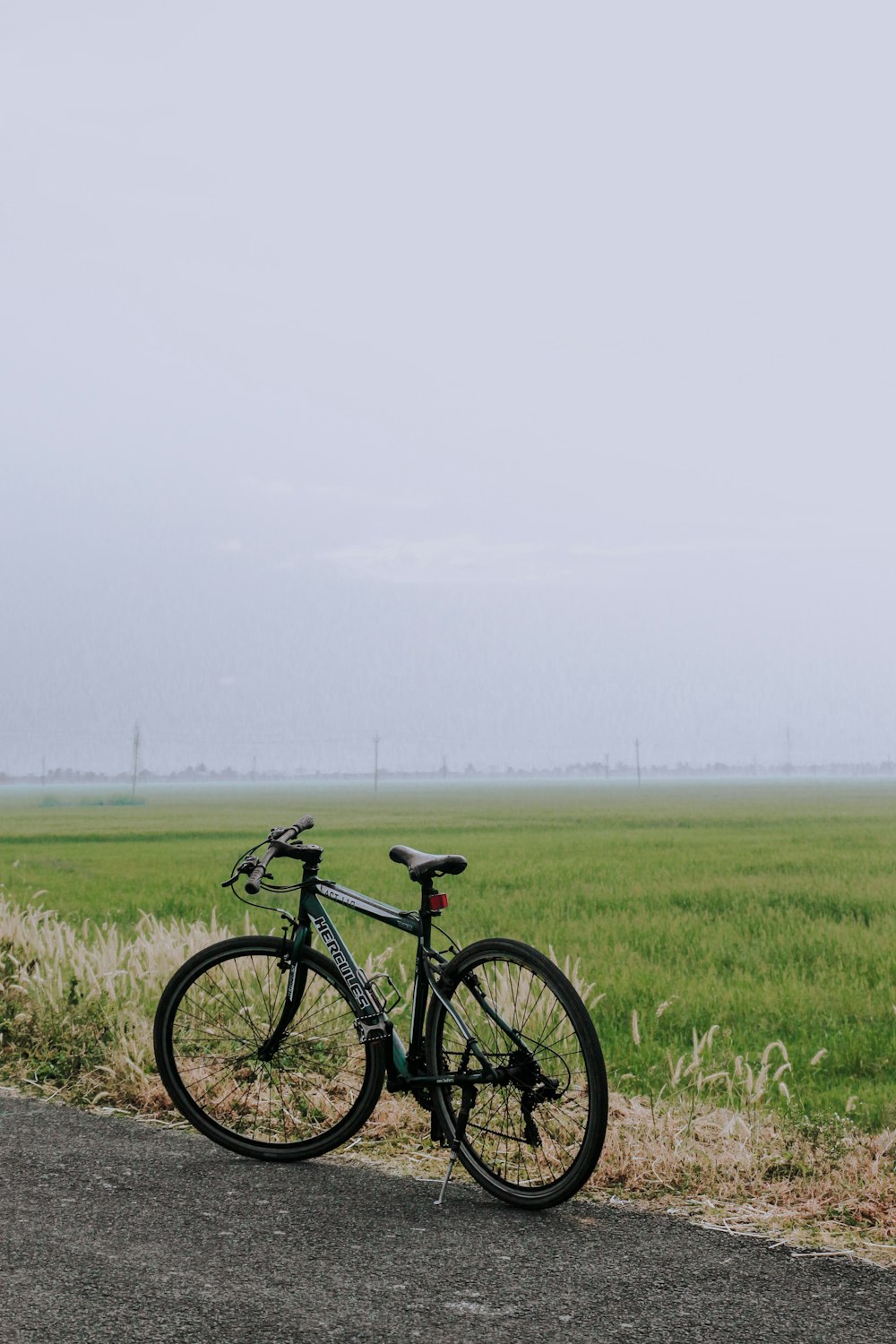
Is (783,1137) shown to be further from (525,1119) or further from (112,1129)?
(112,1129)

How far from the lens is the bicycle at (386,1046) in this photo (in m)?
5.01

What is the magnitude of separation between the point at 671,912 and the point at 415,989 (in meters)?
13.3

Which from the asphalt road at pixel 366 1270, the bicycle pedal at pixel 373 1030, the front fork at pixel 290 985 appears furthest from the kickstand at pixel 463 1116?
the front fork at pixel 290 985

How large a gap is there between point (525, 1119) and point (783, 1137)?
132cm

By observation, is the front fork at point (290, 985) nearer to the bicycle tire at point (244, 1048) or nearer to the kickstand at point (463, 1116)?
the bicycle tire at point (244, 1048)

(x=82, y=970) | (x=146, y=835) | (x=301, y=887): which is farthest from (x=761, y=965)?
(x=146, y=835)

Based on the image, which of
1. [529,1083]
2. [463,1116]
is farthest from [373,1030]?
[529,1083]

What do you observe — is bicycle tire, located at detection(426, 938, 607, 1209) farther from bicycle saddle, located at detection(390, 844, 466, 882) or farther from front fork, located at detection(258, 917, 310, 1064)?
front fork, located at detection(258, 917, 310, 1064)

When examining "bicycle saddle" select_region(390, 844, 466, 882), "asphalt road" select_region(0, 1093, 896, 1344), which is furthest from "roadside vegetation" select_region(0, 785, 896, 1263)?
"bicycle saddle" select_region(390, 844, 466, 882)

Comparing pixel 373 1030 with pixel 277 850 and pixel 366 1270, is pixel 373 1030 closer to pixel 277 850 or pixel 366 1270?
pixel 277 850

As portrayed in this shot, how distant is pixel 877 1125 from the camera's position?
21.5 ft

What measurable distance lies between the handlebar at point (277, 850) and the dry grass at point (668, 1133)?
138 centimetres

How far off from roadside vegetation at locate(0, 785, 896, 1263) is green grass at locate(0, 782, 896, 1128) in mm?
52

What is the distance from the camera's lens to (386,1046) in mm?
5438
